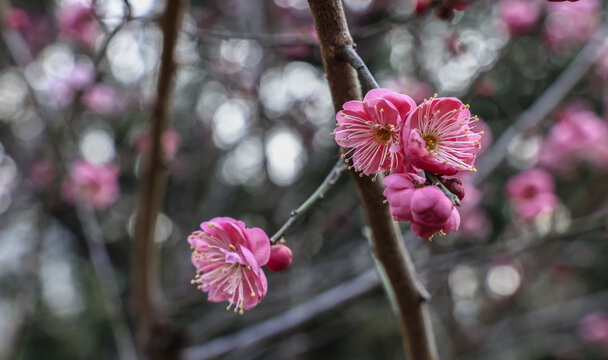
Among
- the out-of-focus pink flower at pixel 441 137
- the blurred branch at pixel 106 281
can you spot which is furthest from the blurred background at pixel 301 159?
the out-of-focus pink flower at pixel 441 137

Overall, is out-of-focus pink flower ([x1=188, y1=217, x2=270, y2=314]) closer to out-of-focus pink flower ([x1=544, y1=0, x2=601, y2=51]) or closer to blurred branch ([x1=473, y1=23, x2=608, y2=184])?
blurred branch ([x1=473, y1=23, x2=608, y2=184])

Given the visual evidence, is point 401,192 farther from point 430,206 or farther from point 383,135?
point 383,135

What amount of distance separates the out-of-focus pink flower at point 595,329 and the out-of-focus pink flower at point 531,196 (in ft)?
5.36

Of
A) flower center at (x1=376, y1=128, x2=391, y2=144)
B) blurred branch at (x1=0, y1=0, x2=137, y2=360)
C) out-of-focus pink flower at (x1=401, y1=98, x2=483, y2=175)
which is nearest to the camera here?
out-of-focus pink flower at (x1=401, y1=98, x2=483, y2=175)

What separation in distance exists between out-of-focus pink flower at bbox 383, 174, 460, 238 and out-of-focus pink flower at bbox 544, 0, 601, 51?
9.80 ft

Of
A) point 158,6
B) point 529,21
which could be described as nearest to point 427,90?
point 529,21

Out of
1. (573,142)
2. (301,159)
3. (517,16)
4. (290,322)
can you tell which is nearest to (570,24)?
(517,16)

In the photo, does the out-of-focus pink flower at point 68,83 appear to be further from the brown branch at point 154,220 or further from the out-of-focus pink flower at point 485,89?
the out-of-focus pink flower at point 485,89

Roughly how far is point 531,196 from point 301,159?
156 cm

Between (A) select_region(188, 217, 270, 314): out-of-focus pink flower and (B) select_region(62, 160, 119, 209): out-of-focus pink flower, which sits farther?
(B) select_region(62, 160, 119, 209): out-of-focus pink flower

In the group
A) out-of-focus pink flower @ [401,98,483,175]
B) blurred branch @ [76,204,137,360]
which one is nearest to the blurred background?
blurred branch @ [76,204,137,360]

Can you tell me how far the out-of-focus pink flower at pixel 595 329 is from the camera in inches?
138

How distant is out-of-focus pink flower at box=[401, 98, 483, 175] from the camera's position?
2.09 feet

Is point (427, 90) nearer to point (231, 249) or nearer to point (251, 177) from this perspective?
point (251, 177)
